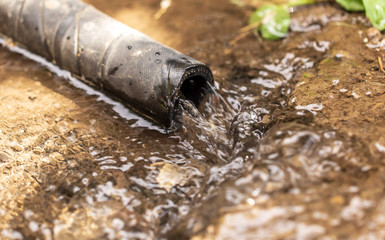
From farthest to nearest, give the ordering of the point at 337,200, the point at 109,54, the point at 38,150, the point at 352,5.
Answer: the point at 352,5
the point at 109,54
the point at 38,150
the point at 337,200

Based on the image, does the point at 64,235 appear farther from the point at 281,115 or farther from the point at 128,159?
the point at 281,115

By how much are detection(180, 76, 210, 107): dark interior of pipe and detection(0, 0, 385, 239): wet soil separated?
16 centimetres

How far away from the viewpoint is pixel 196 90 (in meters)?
3.03

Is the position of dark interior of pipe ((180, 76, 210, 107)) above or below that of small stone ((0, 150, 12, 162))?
above

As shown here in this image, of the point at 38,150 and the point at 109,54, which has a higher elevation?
the point at 109,54

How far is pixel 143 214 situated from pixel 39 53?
2.28 m

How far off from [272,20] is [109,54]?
2.02m

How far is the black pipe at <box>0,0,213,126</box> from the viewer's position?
8.92 feet

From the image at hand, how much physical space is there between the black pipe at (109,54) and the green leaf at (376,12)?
1.85 metres

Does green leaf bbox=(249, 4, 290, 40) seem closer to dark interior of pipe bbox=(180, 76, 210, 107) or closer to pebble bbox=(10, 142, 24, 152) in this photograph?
dark interior of pipe bbox=(180, 76, 210, 107)

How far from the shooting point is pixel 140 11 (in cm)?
449

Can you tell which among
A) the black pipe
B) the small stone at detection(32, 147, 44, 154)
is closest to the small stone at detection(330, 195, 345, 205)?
the black pipe

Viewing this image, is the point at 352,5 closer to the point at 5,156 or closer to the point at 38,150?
the point at 38,150

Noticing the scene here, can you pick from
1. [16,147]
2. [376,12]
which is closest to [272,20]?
[376,12]
